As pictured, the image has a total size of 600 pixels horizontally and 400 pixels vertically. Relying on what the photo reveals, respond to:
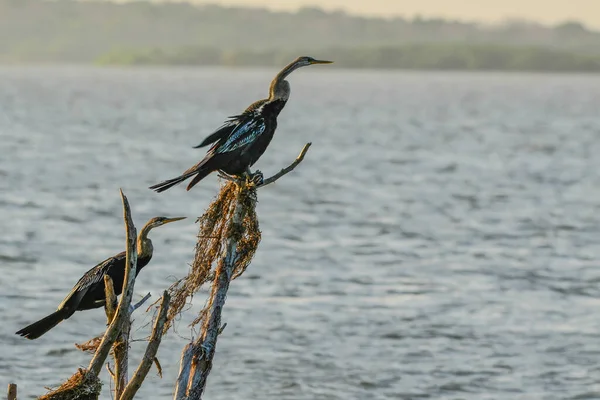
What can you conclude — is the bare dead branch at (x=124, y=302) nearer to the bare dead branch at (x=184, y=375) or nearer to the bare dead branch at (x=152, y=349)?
the bare dead branch at (x=152, y=349)

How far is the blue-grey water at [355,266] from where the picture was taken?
62.0ft

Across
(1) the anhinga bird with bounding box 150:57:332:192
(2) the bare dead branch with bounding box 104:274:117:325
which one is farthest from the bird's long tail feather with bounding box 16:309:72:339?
(1) the anhinga bird with bounding box 150:57:332:192

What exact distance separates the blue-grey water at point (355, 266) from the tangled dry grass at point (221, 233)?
489 centimetres

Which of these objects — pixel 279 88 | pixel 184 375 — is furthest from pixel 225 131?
pixel 184 375

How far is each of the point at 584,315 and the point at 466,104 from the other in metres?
102

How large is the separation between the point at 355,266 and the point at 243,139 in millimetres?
15148

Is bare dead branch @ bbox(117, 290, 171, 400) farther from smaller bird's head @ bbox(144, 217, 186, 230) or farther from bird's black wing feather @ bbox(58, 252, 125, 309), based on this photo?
bird's black wing feather @ bbox(58, 252, 125, 309)

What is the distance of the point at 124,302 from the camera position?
1046 cm

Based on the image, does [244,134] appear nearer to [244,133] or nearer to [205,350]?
[244,133]

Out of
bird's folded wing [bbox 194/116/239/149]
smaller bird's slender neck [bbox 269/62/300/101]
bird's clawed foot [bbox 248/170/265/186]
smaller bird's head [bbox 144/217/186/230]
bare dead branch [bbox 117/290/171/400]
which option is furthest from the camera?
smaller bird's slender neck [bbox 269/62/300/101]

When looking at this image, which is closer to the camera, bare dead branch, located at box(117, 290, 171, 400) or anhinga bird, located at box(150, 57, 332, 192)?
bare dead branch, located at box(117, 290, 171, 400)

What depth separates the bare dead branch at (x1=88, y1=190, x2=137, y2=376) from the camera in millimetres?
10464

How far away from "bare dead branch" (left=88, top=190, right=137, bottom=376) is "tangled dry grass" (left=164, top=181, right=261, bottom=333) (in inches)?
23.9

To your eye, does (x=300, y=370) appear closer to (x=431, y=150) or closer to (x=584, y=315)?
(x=584, y=315)
